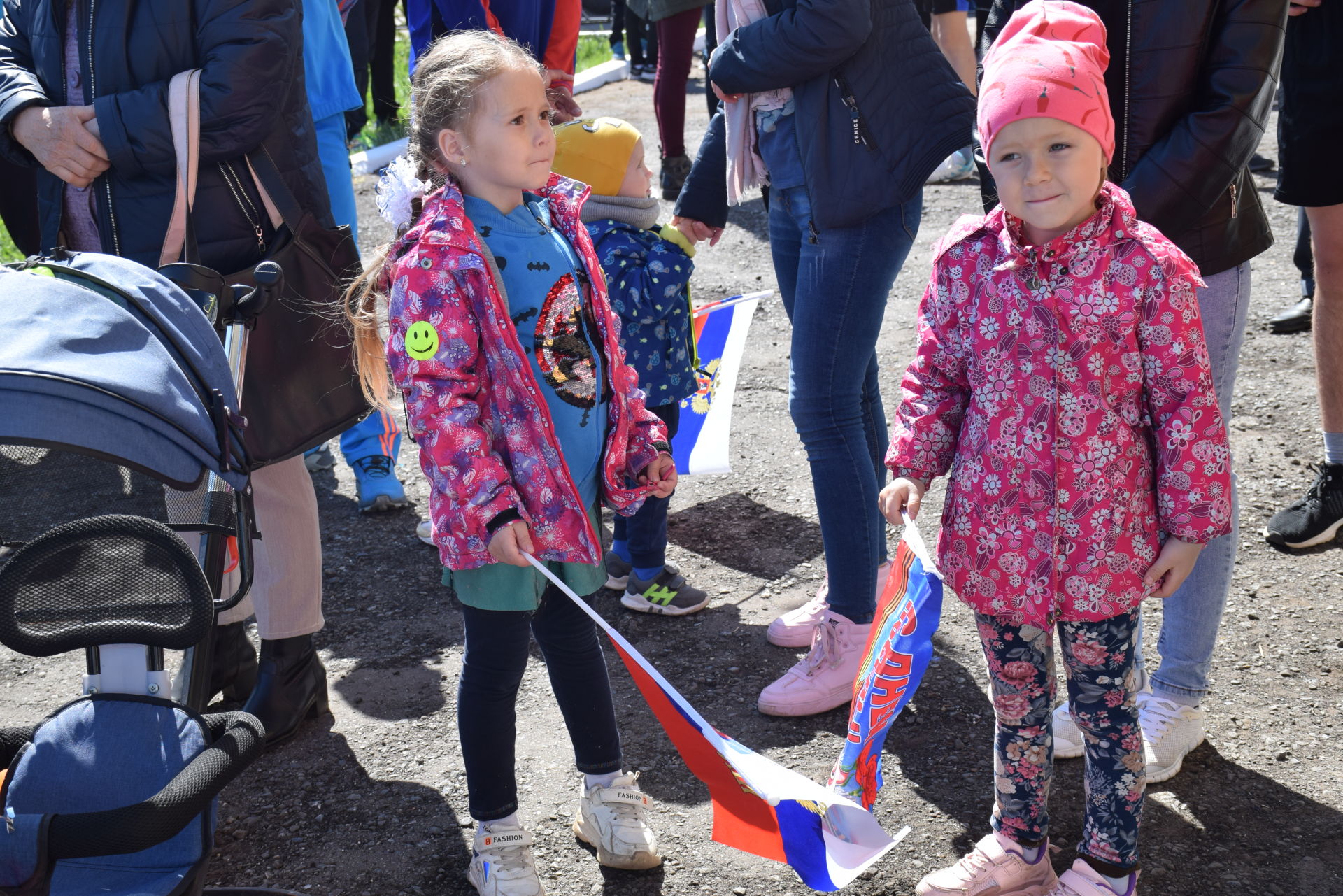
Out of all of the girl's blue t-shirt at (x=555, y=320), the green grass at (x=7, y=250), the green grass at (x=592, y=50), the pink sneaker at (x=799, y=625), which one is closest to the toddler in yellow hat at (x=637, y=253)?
the pink sneaker at (x=799, y=625)

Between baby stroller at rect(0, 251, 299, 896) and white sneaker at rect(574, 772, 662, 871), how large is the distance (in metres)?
0.86

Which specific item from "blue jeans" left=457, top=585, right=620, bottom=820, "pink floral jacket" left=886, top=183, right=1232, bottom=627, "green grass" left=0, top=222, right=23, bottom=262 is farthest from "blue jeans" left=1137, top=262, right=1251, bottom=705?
"green grass" left=0, top=222, right=23, bottom=262

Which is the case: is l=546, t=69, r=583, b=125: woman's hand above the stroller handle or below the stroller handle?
above

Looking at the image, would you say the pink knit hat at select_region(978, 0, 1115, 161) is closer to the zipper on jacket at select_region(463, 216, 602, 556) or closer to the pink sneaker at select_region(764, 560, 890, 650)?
the zipper on jacket at select_region(463, 216, 602, 556)

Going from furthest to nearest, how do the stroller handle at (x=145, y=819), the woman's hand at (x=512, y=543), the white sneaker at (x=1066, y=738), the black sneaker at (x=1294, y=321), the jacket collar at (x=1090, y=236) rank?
the black sneaker at (x=1294, y=321) < the white sneaker at (x=1066, y=738) < the woman's hand at (x=512, y=543) < the jacket collar at (x=1090, y=236) < the stroller handle at (x=145, y=819)

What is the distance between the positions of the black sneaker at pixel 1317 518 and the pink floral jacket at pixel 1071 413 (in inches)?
75.4

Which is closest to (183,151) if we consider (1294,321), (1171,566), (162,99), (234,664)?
(162,99)

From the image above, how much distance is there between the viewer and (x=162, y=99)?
3.11m

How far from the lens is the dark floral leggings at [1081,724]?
94.2 inches

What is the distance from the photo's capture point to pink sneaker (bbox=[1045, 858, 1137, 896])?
2.48 m

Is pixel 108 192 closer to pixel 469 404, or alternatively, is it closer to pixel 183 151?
pixel 183 151

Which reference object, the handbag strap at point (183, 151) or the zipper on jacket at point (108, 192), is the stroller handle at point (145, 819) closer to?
the handbag strap at point (183, 151)

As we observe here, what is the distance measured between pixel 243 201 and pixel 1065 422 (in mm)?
2187

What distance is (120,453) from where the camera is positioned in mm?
2256
